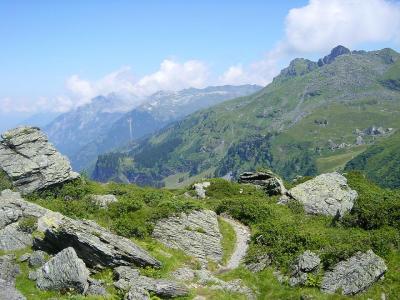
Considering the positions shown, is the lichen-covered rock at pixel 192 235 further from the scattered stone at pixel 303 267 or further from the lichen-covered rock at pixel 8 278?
the lichen-covered rock at pixel 8 278

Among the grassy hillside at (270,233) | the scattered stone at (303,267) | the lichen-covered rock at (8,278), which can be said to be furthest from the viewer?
the scattered stone at (303,267)

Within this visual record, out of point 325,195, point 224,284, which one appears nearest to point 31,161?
point 224,284

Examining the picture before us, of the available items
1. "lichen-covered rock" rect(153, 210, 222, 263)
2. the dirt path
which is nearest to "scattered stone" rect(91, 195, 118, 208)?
"lichen-covered rock" rect(153, 210, 222, 263)

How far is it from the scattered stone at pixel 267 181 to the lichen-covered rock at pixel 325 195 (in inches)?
184

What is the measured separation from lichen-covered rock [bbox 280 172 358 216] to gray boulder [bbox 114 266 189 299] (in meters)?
26.3

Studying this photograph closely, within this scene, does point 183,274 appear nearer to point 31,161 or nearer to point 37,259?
point 37,259

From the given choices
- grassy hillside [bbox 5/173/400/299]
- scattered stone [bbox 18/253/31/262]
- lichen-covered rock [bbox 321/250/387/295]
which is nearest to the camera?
lichen-covered rock [bbox 321/250/387/295]

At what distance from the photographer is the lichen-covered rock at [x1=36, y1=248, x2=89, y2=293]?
28672mm

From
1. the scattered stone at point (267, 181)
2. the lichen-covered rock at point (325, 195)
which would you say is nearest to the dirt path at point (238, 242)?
the lichen-covered rock at point (325, 195)

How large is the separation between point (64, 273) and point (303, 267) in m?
17.2

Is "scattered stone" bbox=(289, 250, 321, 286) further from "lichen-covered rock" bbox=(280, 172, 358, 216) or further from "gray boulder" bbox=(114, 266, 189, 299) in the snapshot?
"lichen-covered rock" bbox=(280, 172, 358, 216)

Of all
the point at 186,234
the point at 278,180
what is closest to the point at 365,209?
the point at 186,234

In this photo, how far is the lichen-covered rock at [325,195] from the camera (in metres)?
51.2

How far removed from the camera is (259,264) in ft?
118
